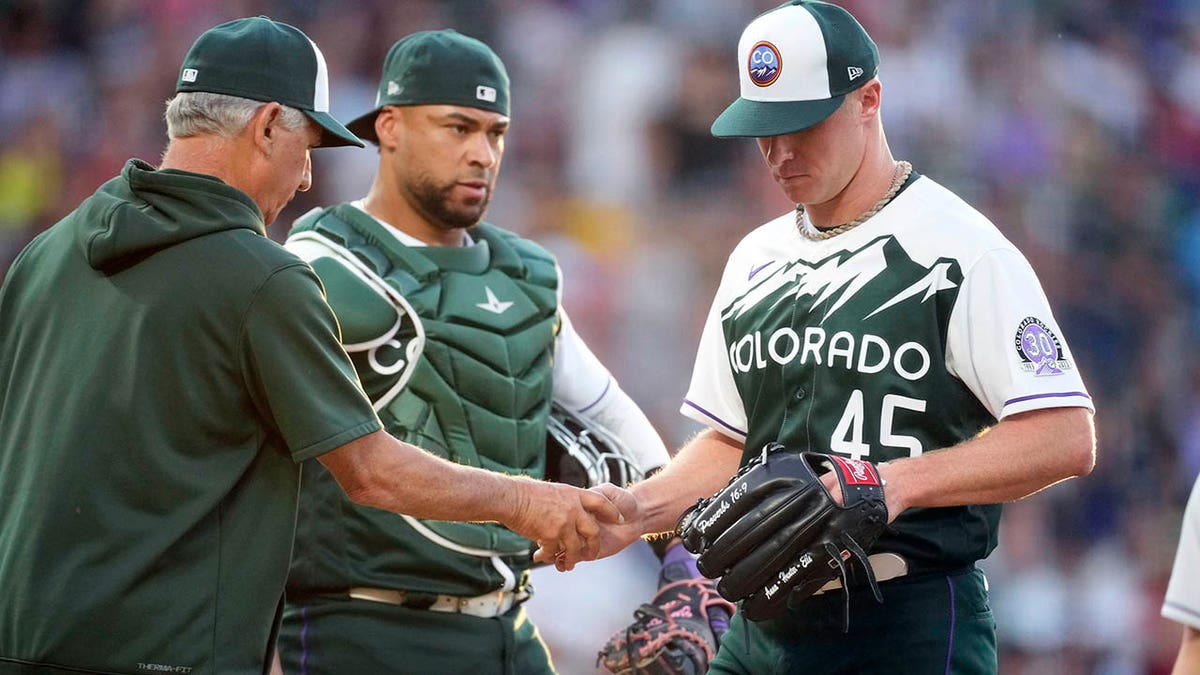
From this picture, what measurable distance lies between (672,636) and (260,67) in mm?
2259

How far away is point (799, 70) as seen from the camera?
4.04 metres

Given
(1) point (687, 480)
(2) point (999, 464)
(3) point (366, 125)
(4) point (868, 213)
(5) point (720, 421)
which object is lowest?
(1) point (687, 480)

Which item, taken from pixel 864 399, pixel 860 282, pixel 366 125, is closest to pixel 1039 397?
pixel 864 399

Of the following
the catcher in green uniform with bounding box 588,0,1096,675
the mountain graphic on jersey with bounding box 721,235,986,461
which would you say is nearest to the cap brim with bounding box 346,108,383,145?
the catcher in green uniform with bounding box 588,0,1096,675

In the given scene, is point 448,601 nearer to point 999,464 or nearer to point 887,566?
point 887,566

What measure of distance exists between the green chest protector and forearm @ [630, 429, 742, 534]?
57 cm

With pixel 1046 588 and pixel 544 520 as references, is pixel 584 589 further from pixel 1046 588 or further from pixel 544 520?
pixel 544 520

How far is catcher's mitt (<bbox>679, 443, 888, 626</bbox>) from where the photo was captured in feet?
11.9

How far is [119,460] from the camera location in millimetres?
3453

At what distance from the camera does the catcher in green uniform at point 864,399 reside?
368cm

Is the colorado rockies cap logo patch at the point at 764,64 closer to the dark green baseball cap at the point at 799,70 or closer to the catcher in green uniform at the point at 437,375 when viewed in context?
Result: the dark green baseball cap at the point at 799,70

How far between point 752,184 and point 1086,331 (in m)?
2.32

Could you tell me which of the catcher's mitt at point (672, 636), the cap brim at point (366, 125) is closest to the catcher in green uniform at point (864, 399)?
the catcher's mitt at point (672, 636)

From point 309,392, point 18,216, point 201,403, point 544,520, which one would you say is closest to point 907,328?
point 544,520
